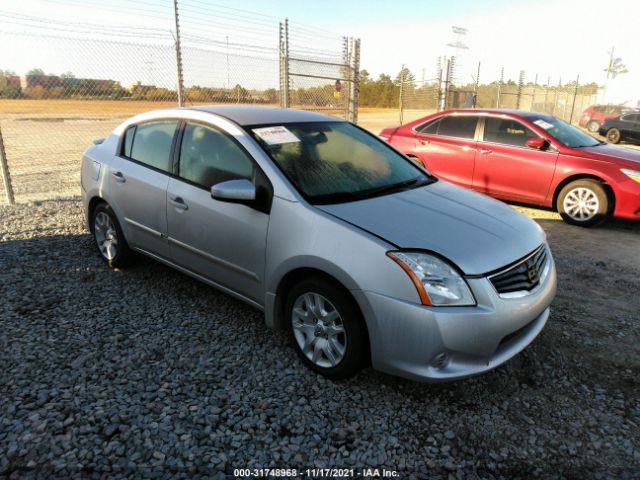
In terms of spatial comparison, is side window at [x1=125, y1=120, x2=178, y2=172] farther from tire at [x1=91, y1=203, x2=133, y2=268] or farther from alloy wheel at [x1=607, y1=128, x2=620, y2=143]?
alloy wheel at [x1=607, y1=128, x2=620, y2=143]

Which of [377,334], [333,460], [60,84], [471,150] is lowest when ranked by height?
[333,460]

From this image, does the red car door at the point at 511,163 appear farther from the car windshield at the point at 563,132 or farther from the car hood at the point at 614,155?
the car hood at the point at 614,155

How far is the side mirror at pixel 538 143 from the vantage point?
21.9ft

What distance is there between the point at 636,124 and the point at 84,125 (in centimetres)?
2241

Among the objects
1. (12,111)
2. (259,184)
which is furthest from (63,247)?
(12,111)

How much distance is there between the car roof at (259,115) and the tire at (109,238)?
1382mm

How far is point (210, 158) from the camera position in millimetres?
3420

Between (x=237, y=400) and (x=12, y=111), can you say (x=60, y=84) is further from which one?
(x=12, y=111)

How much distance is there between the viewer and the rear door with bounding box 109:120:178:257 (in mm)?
3746

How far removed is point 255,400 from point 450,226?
1555 millimetres

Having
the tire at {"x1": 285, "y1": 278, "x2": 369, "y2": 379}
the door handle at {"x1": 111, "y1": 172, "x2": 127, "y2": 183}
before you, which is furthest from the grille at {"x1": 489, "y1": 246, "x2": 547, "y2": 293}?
the door handle at {"x1": 111, "y1": 172, "x2": 127, "y2": 183}

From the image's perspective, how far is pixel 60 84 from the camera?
892cm

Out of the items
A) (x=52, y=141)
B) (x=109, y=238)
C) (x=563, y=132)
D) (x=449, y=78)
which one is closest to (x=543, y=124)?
(x=563, y=132)

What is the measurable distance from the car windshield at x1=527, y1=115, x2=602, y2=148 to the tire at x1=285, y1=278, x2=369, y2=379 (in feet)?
18.0
